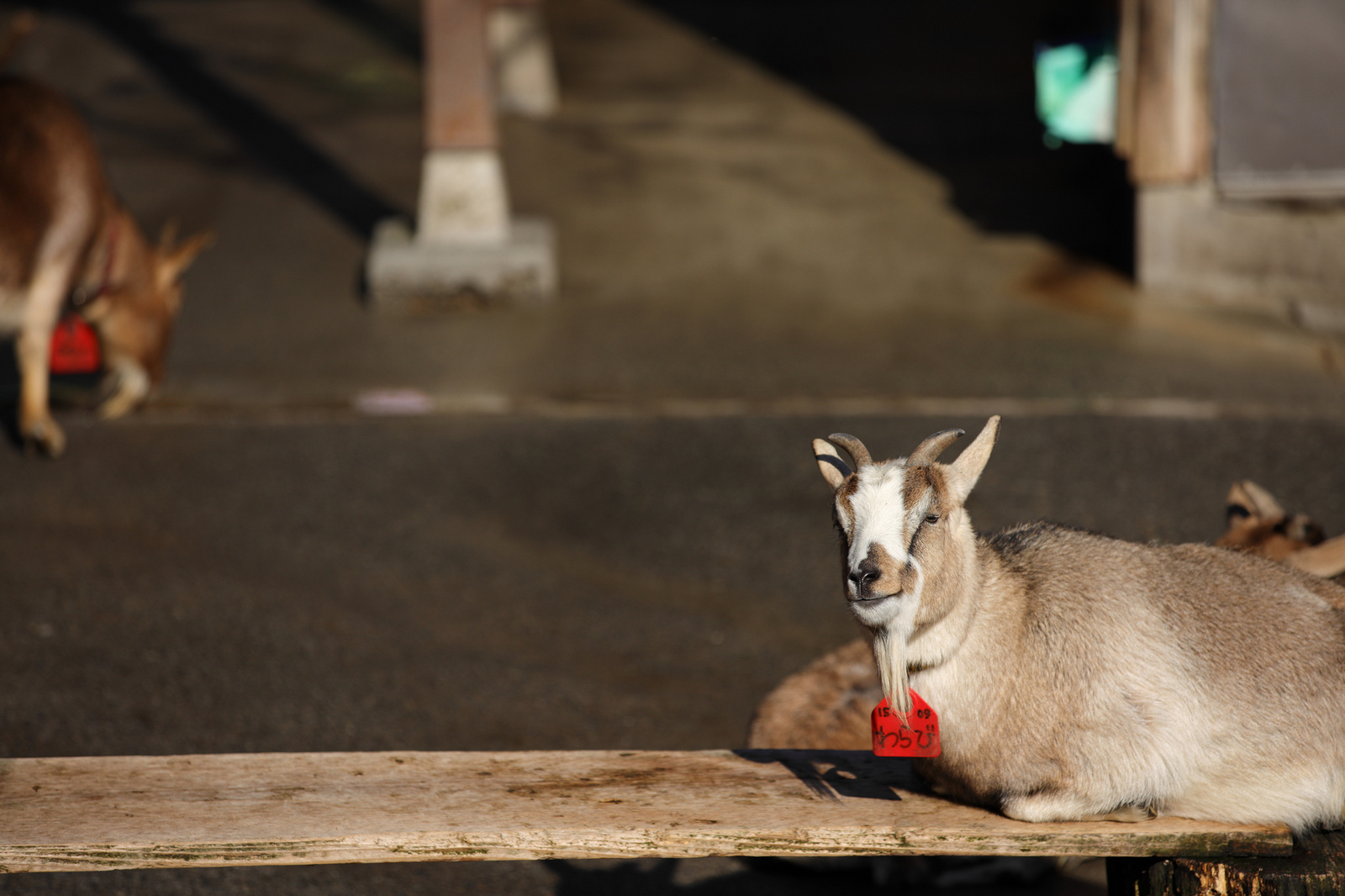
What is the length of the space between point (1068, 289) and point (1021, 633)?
289 inches

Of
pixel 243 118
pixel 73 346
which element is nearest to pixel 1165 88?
pixel 73 346

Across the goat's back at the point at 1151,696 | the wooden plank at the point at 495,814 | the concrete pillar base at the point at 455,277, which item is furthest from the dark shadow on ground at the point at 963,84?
the wooden plank at the point at 495,814

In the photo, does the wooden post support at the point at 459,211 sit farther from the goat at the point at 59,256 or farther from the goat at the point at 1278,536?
the goat at the point at 1278,536

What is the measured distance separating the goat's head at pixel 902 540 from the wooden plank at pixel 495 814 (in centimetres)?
37

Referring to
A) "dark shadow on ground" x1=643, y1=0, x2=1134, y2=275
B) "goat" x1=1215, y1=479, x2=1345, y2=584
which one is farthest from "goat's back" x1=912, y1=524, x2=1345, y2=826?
"dark shadow on ground" x1=643, y1=0, x2=1134, y2=275

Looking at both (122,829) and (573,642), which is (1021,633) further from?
(573,642)

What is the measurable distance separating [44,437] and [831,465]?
5.82 m

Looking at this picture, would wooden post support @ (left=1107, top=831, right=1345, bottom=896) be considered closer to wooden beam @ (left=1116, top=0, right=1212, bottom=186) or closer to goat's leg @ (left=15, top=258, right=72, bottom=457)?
goat's leg @ (left=15, top=258, right=72, bottom=457)

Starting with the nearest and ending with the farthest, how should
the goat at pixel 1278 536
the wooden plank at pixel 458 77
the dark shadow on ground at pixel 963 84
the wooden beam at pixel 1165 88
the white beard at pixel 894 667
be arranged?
the white beard at pixel 894 667
the goat at pixel 1278 536
the wooden beam at pixel 1165 88
the wooden plank at pixel 458 77
the dark shadow on ground at pixel 963 84

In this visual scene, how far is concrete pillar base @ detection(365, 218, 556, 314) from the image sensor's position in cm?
951

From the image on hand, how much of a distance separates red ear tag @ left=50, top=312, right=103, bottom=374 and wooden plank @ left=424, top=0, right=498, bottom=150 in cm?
309

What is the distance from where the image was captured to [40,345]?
7109 millimetres

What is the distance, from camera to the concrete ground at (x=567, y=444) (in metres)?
5.15

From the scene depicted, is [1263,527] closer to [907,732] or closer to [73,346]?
[907,732]
